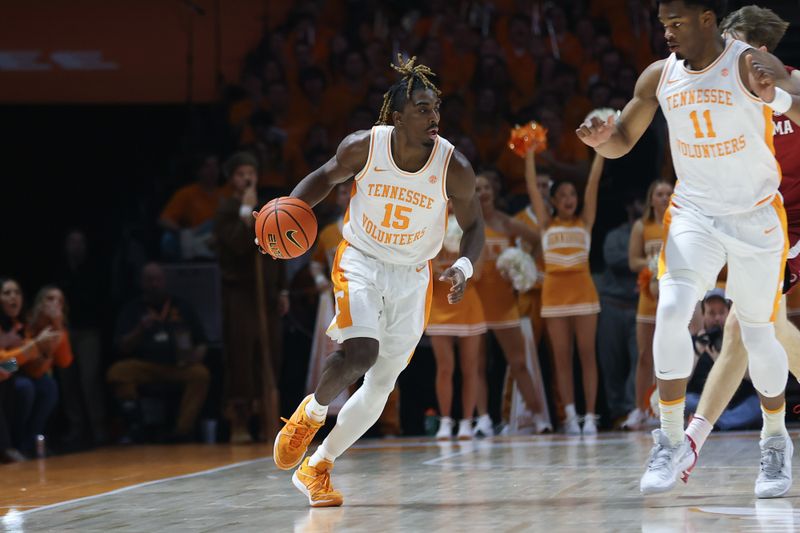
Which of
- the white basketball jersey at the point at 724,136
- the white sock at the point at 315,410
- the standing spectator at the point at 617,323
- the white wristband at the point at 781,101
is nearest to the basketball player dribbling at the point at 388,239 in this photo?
the white sock at the point at 315,410

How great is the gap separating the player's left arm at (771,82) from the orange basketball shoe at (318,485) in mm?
2250

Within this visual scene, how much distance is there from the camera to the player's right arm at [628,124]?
4.76 m

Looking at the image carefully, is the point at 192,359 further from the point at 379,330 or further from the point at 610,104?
the point at 379,330

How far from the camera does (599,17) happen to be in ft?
37.9

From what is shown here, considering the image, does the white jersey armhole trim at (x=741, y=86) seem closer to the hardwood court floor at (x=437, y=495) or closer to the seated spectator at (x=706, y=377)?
the hardwood court floor at (x=437, y=495)

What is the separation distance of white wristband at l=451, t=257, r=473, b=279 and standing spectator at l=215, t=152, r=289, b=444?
443 cm

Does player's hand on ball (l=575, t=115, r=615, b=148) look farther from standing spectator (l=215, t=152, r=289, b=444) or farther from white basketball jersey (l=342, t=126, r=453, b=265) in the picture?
standing spectator (l=215, t=152, r=289, b=444)

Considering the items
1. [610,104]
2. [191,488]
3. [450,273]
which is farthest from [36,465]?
[610,104]

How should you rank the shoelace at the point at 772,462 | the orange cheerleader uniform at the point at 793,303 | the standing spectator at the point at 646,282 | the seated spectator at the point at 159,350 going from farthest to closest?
the seated spectator at the point at 159,350, the standing spectator at the point at 646,282, the orange cheerleader uniform at the point at 793,303, the shoelace at the point at 772,462

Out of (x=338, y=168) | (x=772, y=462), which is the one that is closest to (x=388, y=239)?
(x=338, y=168)

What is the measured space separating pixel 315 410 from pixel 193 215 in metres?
5.66

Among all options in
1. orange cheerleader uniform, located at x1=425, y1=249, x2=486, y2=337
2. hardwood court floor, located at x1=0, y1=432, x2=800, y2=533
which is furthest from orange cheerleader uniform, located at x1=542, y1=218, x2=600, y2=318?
hardwood court floor, located at x1=0, y1=432, x2=800, y2=533

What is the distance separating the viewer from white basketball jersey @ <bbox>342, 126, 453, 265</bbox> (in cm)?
512

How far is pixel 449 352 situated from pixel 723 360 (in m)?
3.96
